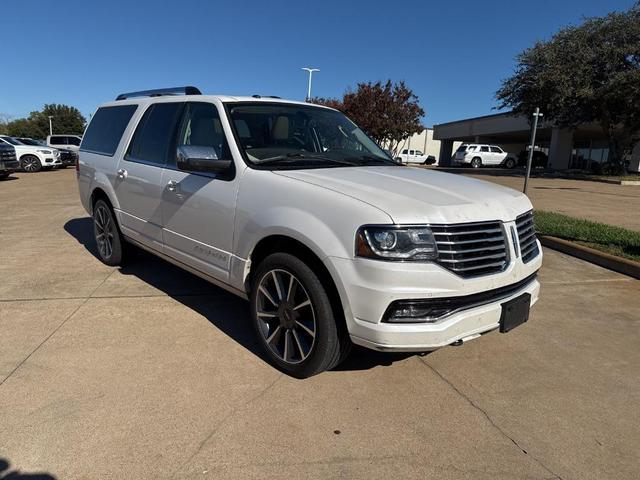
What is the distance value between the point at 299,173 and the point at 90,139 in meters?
3.92

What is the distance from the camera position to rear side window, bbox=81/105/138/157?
5.36 m

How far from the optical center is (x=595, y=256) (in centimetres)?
659

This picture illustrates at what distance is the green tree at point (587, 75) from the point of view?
76.7 ft

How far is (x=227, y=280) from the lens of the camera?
369 cm

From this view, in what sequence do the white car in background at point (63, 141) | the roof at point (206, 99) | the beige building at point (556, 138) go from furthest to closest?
the beige building at point (556, 138) < the white car in background at point (63, 141) < the roof at point (206, 99)

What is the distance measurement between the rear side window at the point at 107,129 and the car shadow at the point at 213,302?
127 centimetres

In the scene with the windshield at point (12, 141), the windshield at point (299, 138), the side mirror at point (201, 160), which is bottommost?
the windshield at point (12, 141)

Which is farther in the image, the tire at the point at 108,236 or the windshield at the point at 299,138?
the tire at the point at 108,236

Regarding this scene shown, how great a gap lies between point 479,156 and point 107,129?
38140 mm

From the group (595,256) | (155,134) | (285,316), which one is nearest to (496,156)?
(595,256)

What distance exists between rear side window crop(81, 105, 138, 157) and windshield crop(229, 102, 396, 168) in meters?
1.91

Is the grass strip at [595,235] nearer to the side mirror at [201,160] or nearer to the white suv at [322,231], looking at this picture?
the white suv at [322,231]

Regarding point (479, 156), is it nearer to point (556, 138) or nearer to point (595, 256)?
point (556, 138)

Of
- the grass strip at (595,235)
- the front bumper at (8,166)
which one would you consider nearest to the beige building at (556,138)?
the grass strip at (595,235)
